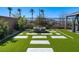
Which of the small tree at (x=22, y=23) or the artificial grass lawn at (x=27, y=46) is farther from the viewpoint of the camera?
the small tree at (x=22, y=23)

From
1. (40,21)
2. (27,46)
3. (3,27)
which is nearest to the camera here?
(27,46)

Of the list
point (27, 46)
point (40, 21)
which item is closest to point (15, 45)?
point (27, 46)

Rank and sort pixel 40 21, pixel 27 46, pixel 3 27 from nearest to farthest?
pixel 27 46, pixel 40 21, pixel 3 27

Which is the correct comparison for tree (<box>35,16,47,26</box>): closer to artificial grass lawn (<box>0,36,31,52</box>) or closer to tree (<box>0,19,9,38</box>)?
artificial grass lawn (<box>0,36,31,52</box>)

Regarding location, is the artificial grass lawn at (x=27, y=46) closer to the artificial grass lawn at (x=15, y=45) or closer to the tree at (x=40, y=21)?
the artificial grass lawn at (x=15, y=45)

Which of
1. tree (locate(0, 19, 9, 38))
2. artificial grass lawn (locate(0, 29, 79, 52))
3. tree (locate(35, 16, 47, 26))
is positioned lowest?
artificial grass lawn (locate(0, 29, 79, 52))

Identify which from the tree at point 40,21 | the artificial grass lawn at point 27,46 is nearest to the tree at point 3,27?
the artificial grass lawn at point 27,46

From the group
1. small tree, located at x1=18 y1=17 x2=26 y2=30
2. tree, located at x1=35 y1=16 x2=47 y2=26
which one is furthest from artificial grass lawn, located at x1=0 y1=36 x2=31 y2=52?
tree, located at x1=35 y1=16 x2=47 y2=26

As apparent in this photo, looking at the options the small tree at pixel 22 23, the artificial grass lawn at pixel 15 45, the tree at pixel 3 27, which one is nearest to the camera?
the artificial grass lawn at pixel 15 45

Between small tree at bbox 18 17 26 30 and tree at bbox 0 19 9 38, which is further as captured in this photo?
tree at bbox 0 19 9 38

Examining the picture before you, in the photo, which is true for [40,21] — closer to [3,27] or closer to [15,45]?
[15,45]

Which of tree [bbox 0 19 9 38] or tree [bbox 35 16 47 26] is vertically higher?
tree [bbox 35 16 47 26]
